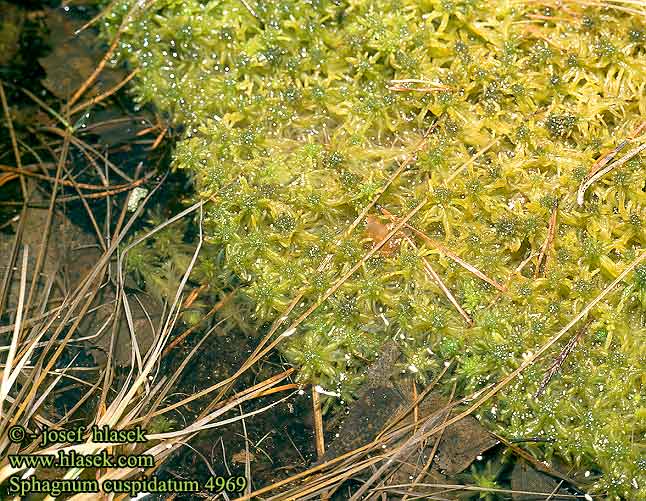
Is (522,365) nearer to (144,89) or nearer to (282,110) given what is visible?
(282,110)

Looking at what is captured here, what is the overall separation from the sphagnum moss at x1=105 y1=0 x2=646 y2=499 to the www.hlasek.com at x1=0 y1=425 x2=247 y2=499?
69 cm

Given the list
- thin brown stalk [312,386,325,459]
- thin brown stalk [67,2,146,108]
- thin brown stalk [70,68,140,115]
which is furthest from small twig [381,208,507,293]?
thin brown stalk [67,2,146,108]

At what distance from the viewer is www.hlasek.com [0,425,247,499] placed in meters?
2.61

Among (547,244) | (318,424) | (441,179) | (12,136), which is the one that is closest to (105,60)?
(12,136)

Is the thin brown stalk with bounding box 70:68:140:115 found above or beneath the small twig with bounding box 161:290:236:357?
above

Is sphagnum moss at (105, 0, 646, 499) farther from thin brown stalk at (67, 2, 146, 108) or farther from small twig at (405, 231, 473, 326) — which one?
thin brown stalk at (67, 2, 146, 108)

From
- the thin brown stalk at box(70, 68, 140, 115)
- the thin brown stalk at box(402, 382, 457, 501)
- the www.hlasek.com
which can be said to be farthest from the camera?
the thin brown stalk at box(70, 68, 140, 115)

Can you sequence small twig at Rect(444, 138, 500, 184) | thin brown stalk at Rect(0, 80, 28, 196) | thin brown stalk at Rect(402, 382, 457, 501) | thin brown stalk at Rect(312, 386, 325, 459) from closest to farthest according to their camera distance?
1. thin brown stalk at Rect(402, 382, 457, 501)
2. thin brown stalk at Rect(312, 386, 325, 459)
3. small twig at Rect(444, 138, 500, 184)
4. thin brown stalk at Rect(0, 80, 28, 196)

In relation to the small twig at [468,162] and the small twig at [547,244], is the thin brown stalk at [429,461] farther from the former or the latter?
the small twig at [468,162]

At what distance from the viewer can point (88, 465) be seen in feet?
8.57

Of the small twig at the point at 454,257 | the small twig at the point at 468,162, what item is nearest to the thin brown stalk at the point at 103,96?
the small twig at the point at 454,257

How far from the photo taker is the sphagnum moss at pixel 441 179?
9.47 feet

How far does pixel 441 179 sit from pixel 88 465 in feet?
6.36

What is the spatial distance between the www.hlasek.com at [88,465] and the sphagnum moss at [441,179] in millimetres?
688
